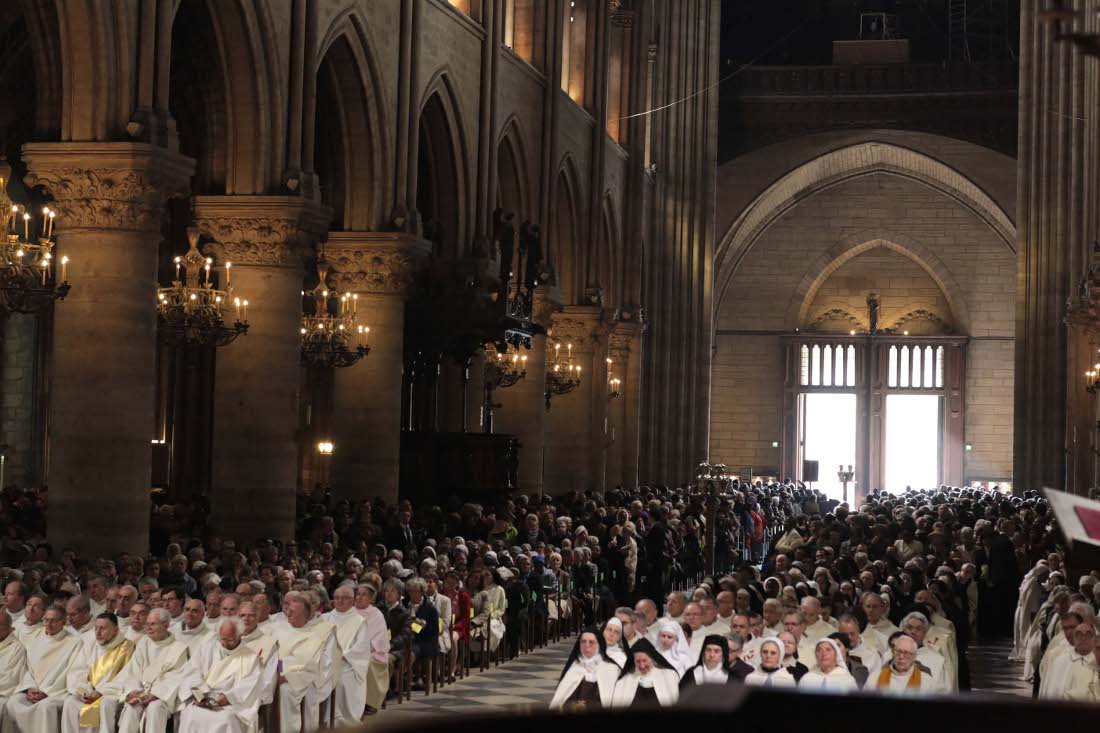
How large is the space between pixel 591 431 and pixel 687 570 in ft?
36.0

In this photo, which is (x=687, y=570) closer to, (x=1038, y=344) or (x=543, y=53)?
(x=543, y=53)

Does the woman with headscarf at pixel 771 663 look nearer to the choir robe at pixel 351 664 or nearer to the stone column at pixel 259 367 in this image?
the choir robe at pixel 351 664

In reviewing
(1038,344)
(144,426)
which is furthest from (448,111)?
(1038,344)

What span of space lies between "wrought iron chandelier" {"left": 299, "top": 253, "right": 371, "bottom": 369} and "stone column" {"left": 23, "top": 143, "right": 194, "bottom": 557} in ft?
17.8

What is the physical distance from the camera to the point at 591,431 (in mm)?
36750

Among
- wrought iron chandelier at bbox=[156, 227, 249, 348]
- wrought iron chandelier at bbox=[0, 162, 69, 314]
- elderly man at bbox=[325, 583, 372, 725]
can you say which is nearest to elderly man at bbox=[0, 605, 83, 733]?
elderly man at bbox=[325, 583, 372, 725]

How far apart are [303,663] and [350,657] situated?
869mm

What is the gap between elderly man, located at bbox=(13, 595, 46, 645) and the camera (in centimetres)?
1131

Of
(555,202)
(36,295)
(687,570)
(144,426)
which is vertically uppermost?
(555,202)

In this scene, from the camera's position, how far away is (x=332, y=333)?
2208 centimetres

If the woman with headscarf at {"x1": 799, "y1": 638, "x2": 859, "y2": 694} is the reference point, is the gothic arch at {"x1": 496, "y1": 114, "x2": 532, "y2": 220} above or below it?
above

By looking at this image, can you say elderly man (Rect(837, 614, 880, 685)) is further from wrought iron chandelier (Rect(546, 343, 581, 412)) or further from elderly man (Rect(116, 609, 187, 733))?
wrought iron chandelier (Rect(546, 343, 581, 412))

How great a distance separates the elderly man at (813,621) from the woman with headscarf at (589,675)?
200 centimetres

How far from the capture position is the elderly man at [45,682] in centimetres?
1102
